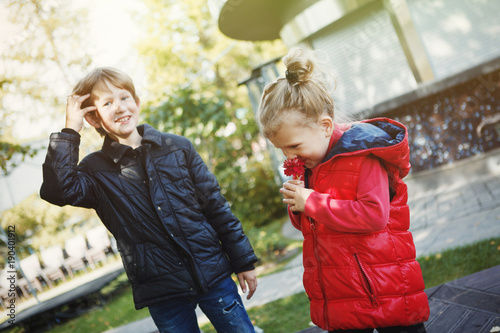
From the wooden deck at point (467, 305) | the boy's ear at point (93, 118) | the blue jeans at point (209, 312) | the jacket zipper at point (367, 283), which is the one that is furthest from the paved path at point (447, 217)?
the boy's ear at point (93, 118)

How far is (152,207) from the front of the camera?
78.2 inches

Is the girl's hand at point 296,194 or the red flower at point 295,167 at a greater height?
the red flower at point 295,167

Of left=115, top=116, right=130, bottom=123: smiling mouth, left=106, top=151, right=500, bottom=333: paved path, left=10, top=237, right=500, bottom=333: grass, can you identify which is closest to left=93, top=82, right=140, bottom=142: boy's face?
left=115, top=116, right=130, bottom=123: smiling mouth

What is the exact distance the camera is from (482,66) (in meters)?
6.88

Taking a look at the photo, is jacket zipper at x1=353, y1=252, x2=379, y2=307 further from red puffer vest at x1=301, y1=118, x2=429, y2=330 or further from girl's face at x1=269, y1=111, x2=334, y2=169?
girl's face at x1=269, y1=111, x2=334, y2=169

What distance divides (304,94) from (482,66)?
6728 millimetres

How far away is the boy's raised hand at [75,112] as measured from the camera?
76.9 inches

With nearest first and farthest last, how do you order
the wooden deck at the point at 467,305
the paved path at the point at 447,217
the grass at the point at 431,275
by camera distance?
the wooden deck at the point at 467,305 → the grass at the point at 431,275 → the paved path at the point at 447,217

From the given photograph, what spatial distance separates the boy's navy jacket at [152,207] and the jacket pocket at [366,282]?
66cm

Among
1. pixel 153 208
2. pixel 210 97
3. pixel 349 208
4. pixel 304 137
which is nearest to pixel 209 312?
pixel 153 208

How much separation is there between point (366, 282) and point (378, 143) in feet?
2.01

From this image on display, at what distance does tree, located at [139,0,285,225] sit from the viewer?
7.41 m

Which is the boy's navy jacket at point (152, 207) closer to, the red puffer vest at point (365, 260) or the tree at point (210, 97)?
the red puffer vest at point (365, 260)

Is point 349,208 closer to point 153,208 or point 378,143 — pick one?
point 378,143
